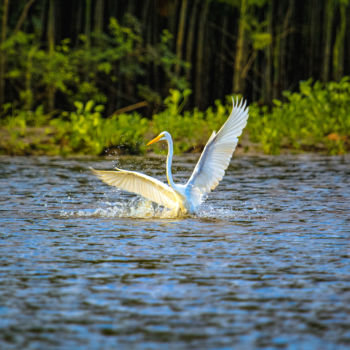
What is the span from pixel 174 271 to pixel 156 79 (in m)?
26.8

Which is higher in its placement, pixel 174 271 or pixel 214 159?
pixel 214 159

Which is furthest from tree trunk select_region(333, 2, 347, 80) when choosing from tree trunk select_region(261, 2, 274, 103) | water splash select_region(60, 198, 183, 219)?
water splash select_region(60, 198, 183, 219)

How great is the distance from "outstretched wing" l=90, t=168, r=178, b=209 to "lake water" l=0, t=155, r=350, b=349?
301mm

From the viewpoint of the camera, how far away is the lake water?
5.22 metres

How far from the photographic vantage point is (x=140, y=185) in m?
10.8

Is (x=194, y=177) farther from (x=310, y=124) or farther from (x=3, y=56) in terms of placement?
(x=3, y=56)

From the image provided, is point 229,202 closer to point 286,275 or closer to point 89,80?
point 286,275

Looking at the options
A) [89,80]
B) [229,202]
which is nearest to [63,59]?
[89,80]

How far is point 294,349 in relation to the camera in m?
4.90

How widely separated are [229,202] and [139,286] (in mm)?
5795

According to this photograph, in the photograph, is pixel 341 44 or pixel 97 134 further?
pixel 341 44

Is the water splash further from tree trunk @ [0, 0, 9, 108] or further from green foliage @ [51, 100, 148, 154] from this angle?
tree trunk @ [0, 0, 9, 108]


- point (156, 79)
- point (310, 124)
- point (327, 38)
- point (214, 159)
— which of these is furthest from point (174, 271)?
point (327, 38)

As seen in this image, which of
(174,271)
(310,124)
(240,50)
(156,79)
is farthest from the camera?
(156,79)
